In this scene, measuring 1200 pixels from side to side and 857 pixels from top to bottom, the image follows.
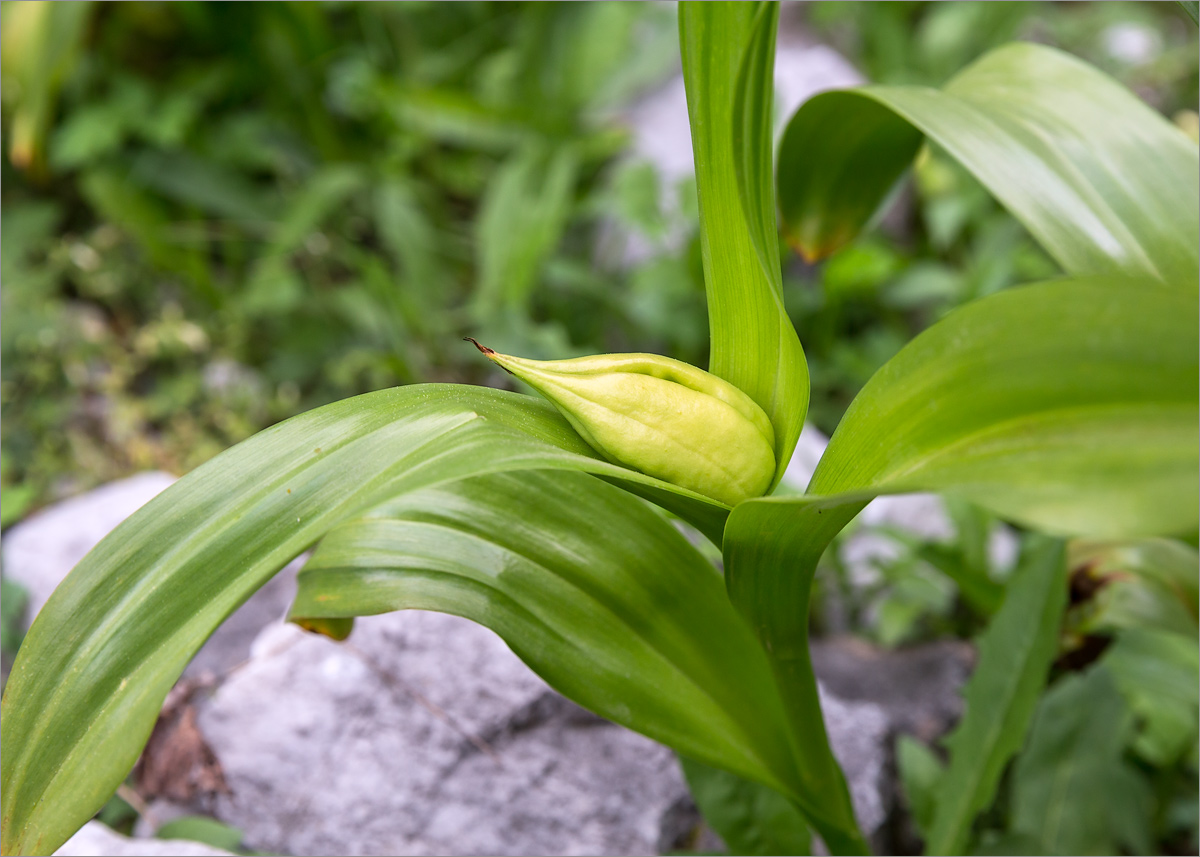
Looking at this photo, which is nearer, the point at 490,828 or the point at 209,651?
the point at 490,828

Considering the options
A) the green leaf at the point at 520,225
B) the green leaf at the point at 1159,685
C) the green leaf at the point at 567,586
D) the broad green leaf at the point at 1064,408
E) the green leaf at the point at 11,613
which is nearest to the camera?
the broad green leaf at the point at 1064,408

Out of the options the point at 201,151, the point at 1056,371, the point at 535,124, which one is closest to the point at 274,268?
the point at 201,151

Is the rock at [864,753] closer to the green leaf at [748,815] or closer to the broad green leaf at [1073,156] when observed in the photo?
the green leaf at [748,815]

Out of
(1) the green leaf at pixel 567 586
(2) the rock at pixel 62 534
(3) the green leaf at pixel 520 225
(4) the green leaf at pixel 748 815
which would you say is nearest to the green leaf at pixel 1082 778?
(4) the green leaf at pixel 748 815

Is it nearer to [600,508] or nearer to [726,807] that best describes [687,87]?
[600,508]

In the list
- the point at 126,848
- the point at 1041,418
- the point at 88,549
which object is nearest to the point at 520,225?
the point at 88,549

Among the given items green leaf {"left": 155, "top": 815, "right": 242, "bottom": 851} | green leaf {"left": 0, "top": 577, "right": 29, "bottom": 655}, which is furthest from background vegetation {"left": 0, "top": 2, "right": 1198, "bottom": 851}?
green leaf {"left": 155, "top": 815, "right": 242, "bottom": 851}

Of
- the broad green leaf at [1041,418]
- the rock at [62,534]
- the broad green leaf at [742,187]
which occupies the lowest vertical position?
the rock at [62,534]
